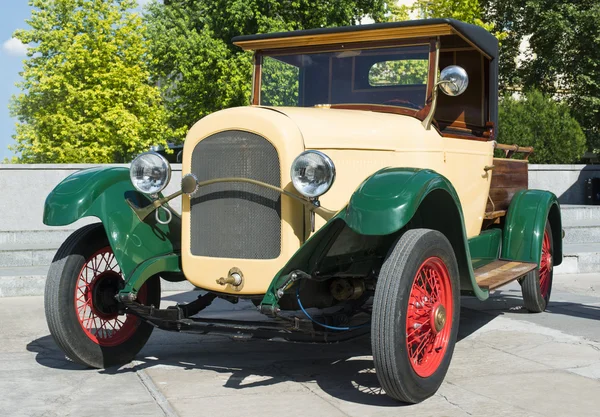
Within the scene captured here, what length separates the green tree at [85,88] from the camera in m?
28.4

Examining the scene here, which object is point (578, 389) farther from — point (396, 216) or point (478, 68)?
point (478, 68)

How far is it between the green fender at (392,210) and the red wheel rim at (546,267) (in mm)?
2532

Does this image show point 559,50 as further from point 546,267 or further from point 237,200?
point 237,200

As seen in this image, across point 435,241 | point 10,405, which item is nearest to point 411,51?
point 435,241

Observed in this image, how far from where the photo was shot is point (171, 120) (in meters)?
33.3

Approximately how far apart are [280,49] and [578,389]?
10.6 feet

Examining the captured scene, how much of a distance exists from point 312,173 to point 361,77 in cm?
169

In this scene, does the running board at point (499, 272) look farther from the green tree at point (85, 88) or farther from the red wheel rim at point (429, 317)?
the green tree at point (85, 88)

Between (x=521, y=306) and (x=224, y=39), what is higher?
(x=224, y=39)

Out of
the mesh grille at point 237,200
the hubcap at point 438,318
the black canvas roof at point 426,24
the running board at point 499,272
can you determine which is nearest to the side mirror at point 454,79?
the black canvas roof at point 426,24

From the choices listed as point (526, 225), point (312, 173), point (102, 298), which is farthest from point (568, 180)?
point (312, 173)

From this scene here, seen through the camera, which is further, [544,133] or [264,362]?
[544,133]

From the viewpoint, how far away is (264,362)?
539cm

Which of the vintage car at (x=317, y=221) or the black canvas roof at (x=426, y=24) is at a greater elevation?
the black canvas roof at (x=426, y=24)
